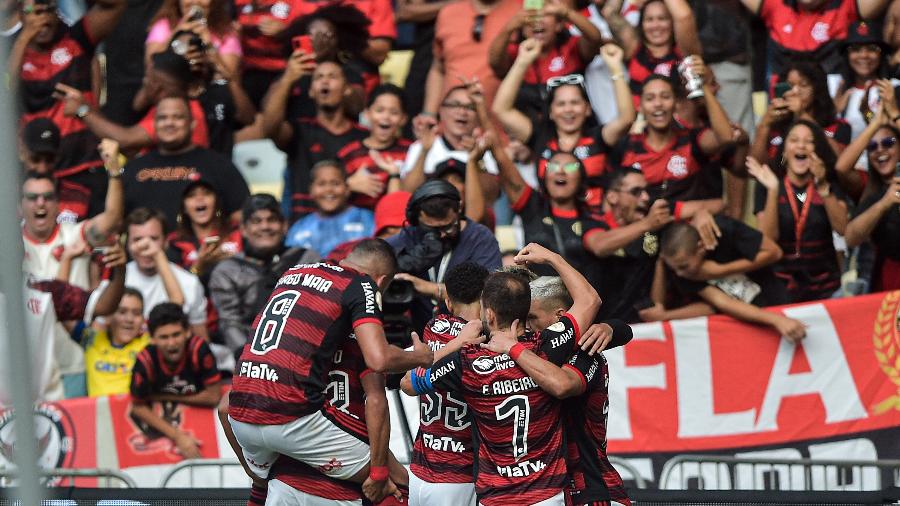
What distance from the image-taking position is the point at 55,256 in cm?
1045

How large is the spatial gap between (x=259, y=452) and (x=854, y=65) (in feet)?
20.9

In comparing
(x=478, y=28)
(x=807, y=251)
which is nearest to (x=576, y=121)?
(x=478, y=28)

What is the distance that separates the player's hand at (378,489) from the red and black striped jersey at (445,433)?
18cm

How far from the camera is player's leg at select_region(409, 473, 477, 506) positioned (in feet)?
21.6

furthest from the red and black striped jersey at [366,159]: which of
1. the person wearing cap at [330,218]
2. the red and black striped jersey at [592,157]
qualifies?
the red and black striped jersey at [592,157]

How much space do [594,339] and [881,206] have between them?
420 centimetres

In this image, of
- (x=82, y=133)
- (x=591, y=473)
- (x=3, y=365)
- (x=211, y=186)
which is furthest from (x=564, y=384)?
(x=82, y=133)

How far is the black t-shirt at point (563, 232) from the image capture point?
9586 millimetres

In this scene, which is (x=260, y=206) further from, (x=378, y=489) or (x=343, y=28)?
(x=378, y=489)

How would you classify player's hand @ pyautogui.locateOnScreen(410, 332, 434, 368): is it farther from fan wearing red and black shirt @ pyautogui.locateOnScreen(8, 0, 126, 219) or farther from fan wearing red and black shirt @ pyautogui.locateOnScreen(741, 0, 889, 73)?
fan wearing red and black shirt @ pyautogui.locateOnScreen(741, 0, 889, 73)

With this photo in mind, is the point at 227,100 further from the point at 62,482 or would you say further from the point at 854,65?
the point at 854,65

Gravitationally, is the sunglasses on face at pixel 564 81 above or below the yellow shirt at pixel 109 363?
above

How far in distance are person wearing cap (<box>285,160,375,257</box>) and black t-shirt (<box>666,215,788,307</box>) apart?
7.41ft

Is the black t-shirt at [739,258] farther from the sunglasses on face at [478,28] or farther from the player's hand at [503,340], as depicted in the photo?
the player's hand at [503,340]
